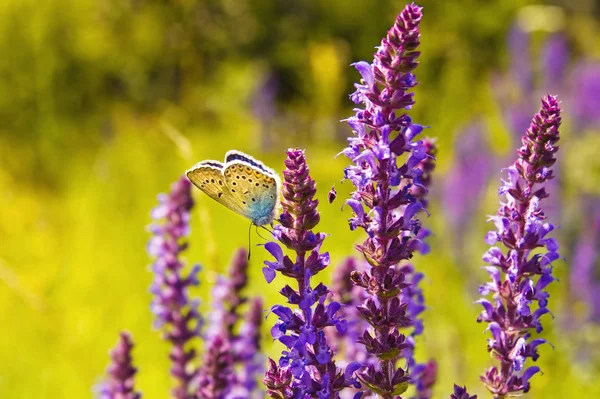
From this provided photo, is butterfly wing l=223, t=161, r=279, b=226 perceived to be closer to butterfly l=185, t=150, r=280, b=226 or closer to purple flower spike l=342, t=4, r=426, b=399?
butterfly l=185, t=150, r=280, b=226

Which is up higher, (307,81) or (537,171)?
(307,81)

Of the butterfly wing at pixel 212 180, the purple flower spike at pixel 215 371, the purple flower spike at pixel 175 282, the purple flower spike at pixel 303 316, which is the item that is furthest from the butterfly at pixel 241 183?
the purple flower spike at pixel 303 316

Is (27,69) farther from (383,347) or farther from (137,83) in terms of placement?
(383,347)

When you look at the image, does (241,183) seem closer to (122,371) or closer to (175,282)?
(175,282)

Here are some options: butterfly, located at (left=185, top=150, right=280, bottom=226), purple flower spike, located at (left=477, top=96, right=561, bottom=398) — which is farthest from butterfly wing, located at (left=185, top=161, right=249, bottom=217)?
purple flower spike, located at (left=477, top=96, right=561, bottom=398)

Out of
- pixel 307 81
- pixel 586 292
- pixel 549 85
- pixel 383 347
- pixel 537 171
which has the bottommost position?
pixel 383 347

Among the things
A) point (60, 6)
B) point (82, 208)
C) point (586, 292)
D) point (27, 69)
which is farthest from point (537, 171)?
point (60, 6)

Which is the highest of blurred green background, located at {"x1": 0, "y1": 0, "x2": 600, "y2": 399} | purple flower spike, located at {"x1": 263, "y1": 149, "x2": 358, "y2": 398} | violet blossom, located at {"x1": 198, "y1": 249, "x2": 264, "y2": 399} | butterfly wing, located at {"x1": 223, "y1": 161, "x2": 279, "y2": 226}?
blurred green background, located at {"x1": 0, "y1": 0, "x2": 600, "y2": 399}
